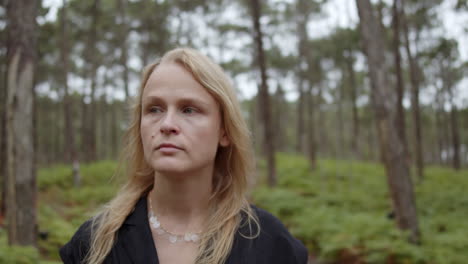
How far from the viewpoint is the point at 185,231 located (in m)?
1.53

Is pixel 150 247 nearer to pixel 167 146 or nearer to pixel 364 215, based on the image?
pixel 167 146

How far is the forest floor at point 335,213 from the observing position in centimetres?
590

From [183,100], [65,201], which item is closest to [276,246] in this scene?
[183,100]

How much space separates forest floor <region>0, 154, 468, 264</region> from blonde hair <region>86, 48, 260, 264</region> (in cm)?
30

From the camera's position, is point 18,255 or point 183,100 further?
point 18,255

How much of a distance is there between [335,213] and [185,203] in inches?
332

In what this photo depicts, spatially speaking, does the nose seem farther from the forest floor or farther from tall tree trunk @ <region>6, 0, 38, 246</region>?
tall tree trunk @ <region>6, 0, 38, 246</region>

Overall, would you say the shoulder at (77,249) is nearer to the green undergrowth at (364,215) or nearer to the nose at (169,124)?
the nose at (169,124)

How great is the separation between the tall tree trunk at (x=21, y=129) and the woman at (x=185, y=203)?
11.0ft

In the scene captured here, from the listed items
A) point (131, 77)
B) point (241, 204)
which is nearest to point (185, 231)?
point (241, 204)

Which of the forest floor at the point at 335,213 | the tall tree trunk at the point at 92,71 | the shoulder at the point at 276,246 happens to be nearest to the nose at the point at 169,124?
the shoulder at the point at 276,246

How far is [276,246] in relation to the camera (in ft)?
4.87

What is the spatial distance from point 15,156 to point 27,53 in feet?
4.35

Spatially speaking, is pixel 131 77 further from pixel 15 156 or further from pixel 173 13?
pixel 15 156
